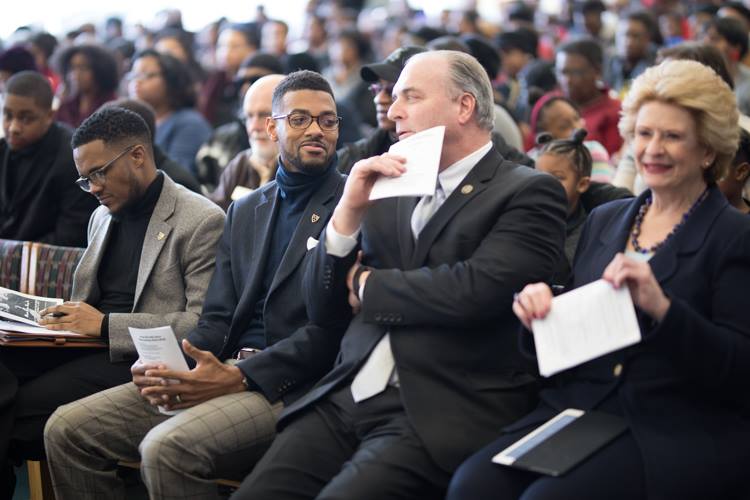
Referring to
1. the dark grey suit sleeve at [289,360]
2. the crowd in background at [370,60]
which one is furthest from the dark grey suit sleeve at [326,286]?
the crowd in background at [370,60]

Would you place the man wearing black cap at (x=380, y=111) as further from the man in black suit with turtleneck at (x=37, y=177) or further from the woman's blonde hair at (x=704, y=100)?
the woman's blonde hair at (x=704, y=100)

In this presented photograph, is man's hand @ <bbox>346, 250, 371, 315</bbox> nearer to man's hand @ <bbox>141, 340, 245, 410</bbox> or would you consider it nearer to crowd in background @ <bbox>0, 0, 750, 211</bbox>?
man's hand @ <bbox>141, 340, 245, 410</bbox>

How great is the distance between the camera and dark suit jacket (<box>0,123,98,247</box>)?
16.8ft

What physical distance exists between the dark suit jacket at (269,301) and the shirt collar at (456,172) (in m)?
0.57

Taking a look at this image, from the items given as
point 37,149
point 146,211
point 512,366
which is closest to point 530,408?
point 512,366

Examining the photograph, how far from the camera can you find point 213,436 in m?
3.19

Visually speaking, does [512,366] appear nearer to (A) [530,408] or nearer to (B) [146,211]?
(A) [530,408]

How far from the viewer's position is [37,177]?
17.0 ft

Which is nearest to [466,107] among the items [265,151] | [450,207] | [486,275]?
[450,207]

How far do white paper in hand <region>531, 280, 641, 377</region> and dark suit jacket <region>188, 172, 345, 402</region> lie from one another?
3.13 feet

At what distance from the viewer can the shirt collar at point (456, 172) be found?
3113 mm

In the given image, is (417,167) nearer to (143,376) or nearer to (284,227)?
(284,227)

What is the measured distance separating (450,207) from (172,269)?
130 centimetres

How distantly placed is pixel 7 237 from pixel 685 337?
12.4ft
